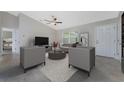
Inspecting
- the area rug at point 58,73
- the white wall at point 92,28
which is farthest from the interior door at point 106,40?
the area rug at point 58,73

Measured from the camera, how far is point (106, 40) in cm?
532

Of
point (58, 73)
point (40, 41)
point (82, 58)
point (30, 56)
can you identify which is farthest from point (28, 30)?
point (82, 58)

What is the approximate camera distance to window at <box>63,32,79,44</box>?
7.46 metres

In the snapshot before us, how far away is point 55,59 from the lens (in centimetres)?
471

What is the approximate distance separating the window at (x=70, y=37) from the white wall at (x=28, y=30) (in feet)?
6.22

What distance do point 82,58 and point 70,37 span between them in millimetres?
5391

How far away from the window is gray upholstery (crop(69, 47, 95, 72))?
4.33 metres

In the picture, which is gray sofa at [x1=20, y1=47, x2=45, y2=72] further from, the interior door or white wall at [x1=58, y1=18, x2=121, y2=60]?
white wall at [x1=58, y1=18, x2=121, y2=60]

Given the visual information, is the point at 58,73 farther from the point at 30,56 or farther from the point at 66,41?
the point at 66,41

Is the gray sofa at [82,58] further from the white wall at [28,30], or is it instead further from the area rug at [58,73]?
the white wall at [28,30]

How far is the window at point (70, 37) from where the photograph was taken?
746 centimetres

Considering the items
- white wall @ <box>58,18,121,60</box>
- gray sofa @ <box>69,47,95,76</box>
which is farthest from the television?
gray sofa @ <box>69,47,95,76</box>

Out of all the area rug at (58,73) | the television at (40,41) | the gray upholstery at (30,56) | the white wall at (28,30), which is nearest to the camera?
the area rug at (58,73)
